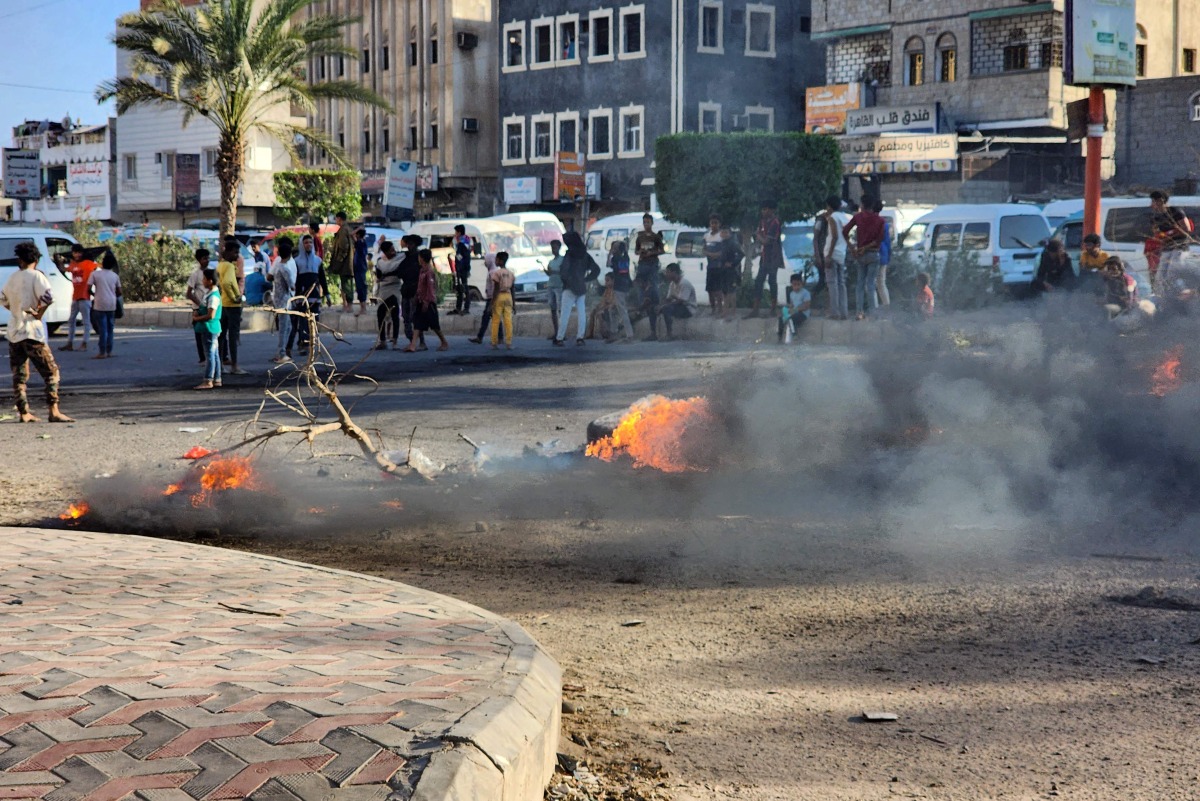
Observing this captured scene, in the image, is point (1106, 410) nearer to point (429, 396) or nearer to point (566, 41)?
point (429, 396)

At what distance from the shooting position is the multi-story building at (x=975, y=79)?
34.5 meters

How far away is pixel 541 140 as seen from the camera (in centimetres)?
4844

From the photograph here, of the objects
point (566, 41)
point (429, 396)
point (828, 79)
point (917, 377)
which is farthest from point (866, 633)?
point (828, 79)

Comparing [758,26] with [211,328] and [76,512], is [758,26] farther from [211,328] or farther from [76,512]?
[76,512]

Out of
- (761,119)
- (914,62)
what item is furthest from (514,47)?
(761,119)

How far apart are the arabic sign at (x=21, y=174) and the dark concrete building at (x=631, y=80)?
1358cm

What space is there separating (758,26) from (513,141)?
29.0 metres

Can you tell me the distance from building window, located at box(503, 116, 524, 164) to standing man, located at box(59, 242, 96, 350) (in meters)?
30.6

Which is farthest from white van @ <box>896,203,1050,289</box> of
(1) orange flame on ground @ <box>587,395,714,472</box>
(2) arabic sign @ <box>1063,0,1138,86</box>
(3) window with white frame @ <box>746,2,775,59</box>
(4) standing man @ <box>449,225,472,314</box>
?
(1) orange flame on ground @ <box>587,395,714,472</box>

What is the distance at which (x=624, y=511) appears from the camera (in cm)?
753

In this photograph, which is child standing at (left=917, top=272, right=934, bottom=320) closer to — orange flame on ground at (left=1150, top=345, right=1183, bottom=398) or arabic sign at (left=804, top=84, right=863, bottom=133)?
orange flame on ground at (left=1150, top=345, right=1183, bottom=398)

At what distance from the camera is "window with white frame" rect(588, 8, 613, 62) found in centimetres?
2457

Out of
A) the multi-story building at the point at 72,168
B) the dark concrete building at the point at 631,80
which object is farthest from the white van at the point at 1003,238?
the multi-story building at the point at 72,168

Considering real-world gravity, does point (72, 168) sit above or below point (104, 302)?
above
